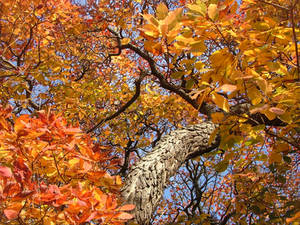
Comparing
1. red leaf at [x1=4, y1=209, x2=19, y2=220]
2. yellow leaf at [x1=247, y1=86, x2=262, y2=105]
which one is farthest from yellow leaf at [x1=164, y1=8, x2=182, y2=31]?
red leaf at [x1=4, y1=209, x2=19, y2=220]

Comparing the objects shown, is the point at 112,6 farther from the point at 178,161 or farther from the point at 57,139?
the point at 57,139

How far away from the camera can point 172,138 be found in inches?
111

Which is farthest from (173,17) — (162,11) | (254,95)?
(254,95)

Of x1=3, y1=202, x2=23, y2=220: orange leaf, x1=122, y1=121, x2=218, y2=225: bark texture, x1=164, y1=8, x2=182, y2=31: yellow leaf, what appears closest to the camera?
x1=164, y1=8, x2=182, y2=31: yellow leaf

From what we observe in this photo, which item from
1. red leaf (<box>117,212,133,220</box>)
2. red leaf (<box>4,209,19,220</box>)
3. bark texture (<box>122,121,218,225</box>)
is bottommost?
red leaf (<box>4,209,19,220</box>)

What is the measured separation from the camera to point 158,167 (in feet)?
7.86

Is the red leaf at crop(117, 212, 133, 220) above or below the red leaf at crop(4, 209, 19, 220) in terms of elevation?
above

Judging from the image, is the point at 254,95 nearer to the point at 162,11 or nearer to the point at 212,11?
the point at 212,11

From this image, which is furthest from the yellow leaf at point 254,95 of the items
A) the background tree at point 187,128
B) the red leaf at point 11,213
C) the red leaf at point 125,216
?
the red leaf at point 11,213

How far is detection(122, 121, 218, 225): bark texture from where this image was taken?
206 cm

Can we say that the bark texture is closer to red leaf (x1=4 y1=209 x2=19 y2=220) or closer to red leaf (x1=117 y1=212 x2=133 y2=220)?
red leaf (x1=117 y1=212 x2=133 y2=220)

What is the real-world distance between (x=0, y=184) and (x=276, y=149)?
1.77m

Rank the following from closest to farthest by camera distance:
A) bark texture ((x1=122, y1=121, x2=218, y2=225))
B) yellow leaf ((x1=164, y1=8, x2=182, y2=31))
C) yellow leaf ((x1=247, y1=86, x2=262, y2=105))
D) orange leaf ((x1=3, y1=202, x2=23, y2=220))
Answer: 1. yellow leaf ((x1=164, y1=8, x2=182, y2=31))
2. orange leaf ((x1=3, y1=202, x2=23, y2=220))
3. yellow leaf ((x1=247, y1=86, x2=262, y2=105))
4. bark texture ((x1=122, y1=121, x2=218, y2=225))

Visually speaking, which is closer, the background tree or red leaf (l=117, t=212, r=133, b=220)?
the background tree
